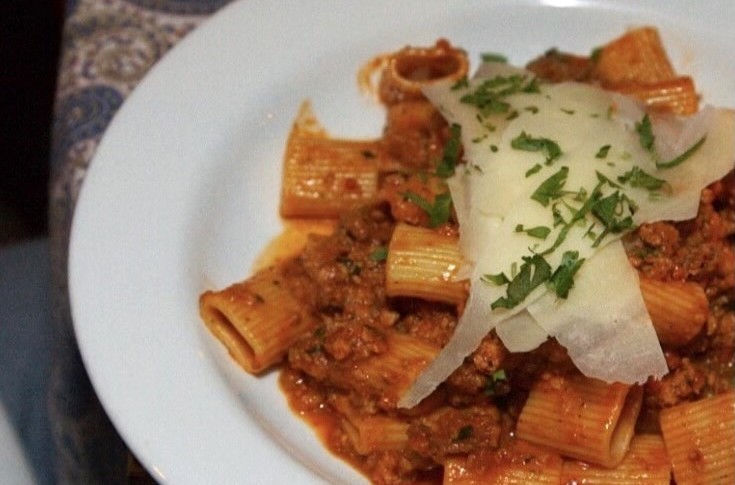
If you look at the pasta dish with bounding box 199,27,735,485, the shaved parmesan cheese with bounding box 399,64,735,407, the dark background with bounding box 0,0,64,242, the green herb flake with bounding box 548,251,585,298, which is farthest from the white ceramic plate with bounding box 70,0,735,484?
the dark background with bounding box 0,0,64,242

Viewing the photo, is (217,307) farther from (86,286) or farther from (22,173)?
(22,173)

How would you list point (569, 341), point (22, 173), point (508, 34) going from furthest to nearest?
point (22, 173)
point (508, 34)
point (569, 341)

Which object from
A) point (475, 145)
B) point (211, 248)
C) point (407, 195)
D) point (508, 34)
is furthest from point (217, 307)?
point (508, 34)

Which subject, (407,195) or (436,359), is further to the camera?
(407,195)

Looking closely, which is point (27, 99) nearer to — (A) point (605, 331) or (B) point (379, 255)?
(B) point (379, 255)

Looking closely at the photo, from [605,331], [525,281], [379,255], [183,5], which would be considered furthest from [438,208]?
[183,5]

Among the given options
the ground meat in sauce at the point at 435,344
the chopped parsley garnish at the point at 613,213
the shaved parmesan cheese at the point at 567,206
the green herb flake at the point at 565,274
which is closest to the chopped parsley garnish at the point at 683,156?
the shaved parmesan cheese at the point at 567,206

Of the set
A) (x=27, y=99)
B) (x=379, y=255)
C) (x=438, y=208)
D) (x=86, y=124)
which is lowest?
(x=27, y=99)
